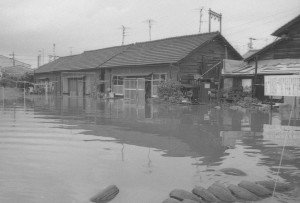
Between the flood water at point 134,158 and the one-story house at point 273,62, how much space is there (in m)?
9.61

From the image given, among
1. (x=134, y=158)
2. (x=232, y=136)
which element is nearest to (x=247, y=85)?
(x=232, y=136)

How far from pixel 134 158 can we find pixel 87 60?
1261 inches

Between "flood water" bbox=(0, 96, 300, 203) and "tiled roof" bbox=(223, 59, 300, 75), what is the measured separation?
29.6 feet

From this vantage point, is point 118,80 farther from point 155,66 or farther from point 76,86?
point 76,86

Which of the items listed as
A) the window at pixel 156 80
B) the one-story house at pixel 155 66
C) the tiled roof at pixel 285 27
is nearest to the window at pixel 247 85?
the one-story house at pixel 155 66

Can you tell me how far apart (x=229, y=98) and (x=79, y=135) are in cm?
1389

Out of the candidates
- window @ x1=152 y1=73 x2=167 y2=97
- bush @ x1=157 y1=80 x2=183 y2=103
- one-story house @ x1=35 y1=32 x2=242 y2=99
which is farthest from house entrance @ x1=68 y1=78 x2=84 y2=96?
bush @ x1=157 y1=80 x2=183 y2=103

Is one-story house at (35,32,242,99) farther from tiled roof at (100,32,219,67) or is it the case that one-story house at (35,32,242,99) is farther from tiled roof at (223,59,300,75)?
tiled roof at (223,59,300,75)

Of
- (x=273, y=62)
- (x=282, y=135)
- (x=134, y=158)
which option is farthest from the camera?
(x=273, y=62)

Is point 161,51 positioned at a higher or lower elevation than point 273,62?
higher

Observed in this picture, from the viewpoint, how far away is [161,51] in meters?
28.8

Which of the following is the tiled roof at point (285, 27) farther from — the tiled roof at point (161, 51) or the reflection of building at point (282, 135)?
the reflection of building at point (282, 135)

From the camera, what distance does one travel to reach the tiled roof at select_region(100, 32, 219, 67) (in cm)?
2662

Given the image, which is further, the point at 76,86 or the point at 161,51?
the point at 76,86
